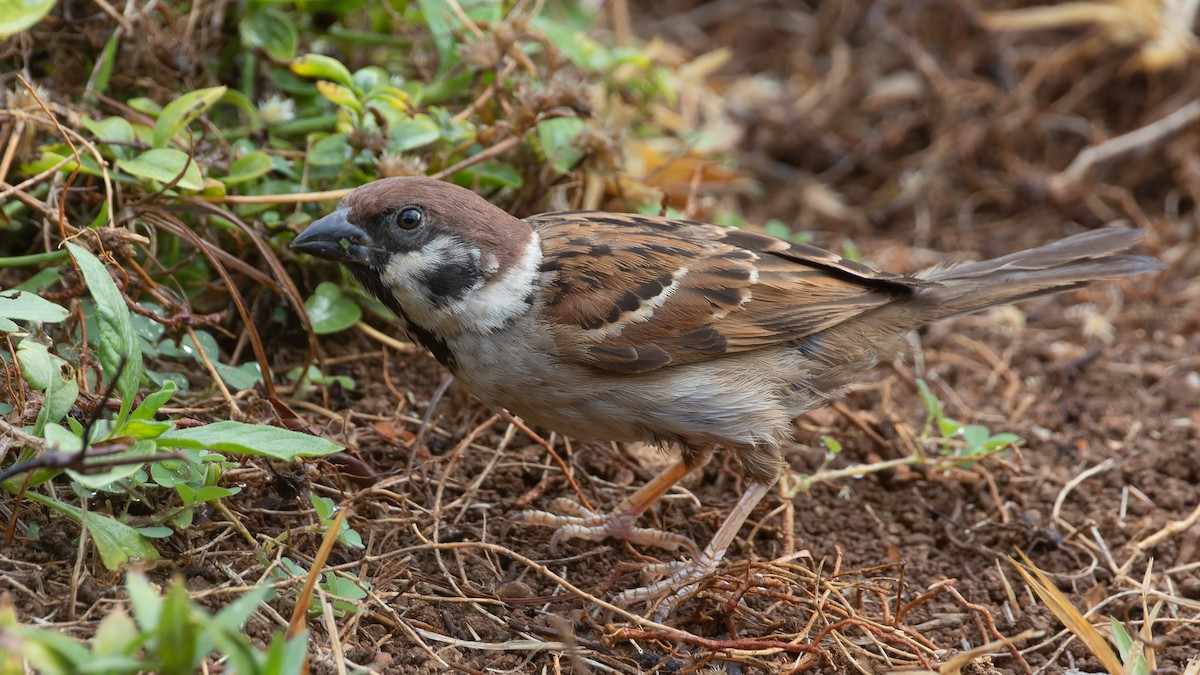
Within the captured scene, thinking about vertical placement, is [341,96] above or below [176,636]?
Result: above

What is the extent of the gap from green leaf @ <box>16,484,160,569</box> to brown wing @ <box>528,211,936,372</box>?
1.34 meters

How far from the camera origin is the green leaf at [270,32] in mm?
4445

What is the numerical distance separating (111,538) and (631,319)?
5.39 ft

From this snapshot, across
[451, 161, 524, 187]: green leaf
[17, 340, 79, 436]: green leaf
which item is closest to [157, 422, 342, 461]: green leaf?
[17, 340, 79, 436]: green leaf

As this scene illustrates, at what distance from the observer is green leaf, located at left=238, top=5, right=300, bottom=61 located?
445cm

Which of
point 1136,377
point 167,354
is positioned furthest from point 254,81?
point 1136,377

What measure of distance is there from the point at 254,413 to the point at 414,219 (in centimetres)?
87

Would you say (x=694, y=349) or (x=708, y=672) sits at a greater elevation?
(x=694, y=349)

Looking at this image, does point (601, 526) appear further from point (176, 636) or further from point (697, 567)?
point (176, 636)

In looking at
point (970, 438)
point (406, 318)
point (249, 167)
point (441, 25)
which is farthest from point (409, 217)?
point (970, 438)

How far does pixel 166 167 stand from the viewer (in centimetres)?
373

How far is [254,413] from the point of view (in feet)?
12.2

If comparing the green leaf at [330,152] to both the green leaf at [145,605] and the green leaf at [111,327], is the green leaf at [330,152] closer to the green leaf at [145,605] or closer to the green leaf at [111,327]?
the green leaf at [111,327]

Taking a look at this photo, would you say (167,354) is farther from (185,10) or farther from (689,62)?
(689,62)
